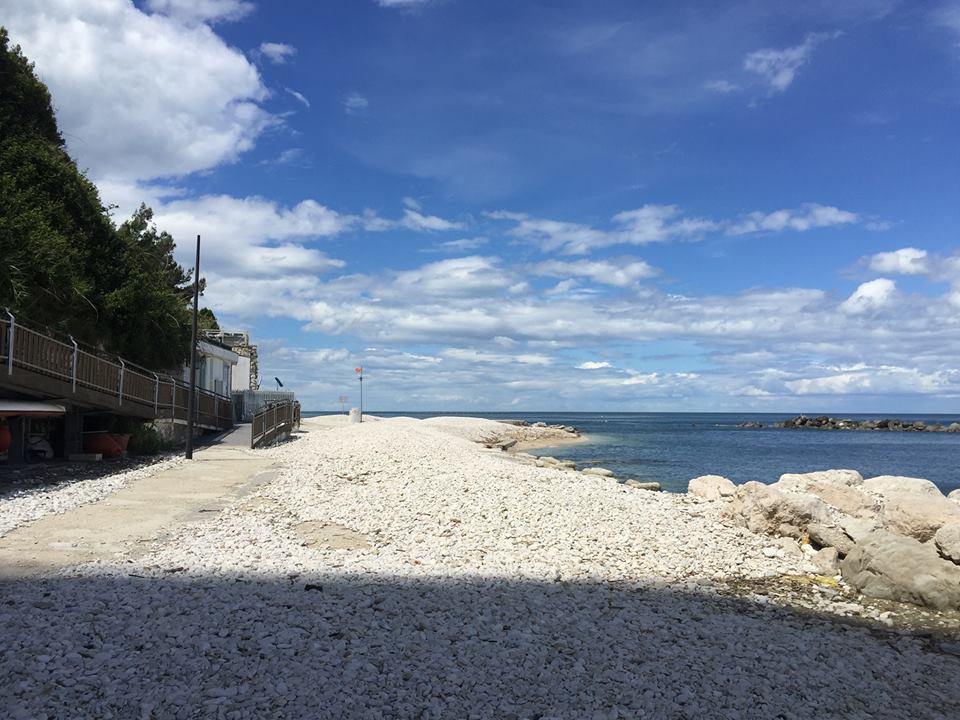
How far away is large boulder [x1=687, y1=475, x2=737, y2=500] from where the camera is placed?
54.3 ft

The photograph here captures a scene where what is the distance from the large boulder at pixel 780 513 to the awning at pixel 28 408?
14.0 meters

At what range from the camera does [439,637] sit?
6.08 meters

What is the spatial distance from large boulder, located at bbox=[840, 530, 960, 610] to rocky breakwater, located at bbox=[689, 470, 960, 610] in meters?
0.01

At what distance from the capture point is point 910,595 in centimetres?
829

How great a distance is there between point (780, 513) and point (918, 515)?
2338mm

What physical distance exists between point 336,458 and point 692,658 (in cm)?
1356

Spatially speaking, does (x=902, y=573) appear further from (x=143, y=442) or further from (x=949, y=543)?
(x=143, y=442)

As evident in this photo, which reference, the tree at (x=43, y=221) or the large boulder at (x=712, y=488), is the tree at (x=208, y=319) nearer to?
the tree at (x=43, y=221)

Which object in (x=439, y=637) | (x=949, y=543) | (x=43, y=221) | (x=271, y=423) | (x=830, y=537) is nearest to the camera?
(x=439, y=637)

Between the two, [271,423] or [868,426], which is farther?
[868,426]

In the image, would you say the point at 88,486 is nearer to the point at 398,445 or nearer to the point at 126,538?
the point at 126,538

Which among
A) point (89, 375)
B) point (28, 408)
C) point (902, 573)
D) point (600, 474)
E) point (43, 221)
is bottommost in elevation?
point (600, 474)

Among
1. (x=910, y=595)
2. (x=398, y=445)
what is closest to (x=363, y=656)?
(x=910, y=595)

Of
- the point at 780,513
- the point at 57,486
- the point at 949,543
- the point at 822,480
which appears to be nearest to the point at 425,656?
the point at 949,543
